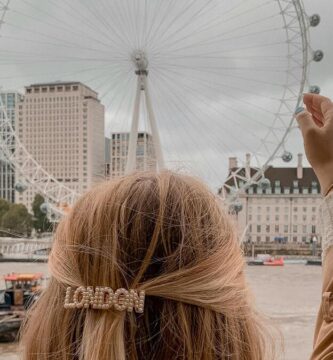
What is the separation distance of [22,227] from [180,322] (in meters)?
46.0

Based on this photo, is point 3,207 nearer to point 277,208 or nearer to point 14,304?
point 277,208

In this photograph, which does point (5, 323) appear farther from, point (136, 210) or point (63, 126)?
point (63, 126)

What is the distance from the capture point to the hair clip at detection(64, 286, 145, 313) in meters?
0.84

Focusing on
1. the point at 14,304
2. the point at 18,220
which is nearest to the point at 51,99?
the point at 18,220

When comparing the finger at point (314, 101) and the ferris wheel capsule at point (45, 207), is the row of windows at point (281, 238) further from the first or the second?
the finger at point (314, 101)

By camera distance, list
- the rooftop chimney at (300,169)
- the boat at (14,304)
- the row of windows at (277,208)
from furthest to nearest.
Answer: the rooftop chimney at (300,169)
the row of windows at (277,208)
the boat at (14,304)

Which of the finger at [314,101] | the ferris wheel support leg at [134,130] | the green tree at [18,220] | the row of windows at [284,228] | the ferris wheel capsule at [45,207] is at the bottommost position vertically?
the row of windows at [284,228]

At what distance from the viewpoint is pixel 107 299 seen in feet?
2.78

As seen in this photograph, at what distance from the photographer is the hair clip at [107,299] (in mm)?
843

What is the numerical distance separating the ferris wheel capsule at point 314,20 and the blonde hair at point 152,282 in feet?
55.8

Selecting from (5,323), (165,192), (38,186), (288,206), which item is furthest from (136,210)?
(288,206)

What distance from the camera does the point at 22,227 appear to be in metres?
45.6

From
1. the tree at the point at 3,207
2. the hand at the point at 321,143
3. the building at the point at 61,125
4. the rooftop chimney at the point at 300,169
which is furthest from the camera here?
the rooftop chimney at the point at 300,169

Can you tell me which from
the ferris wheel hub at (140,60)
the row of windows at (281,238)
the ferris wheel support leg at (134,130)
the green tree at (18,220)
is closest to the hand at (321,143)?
the ferris wheel support leg at (134,130)
